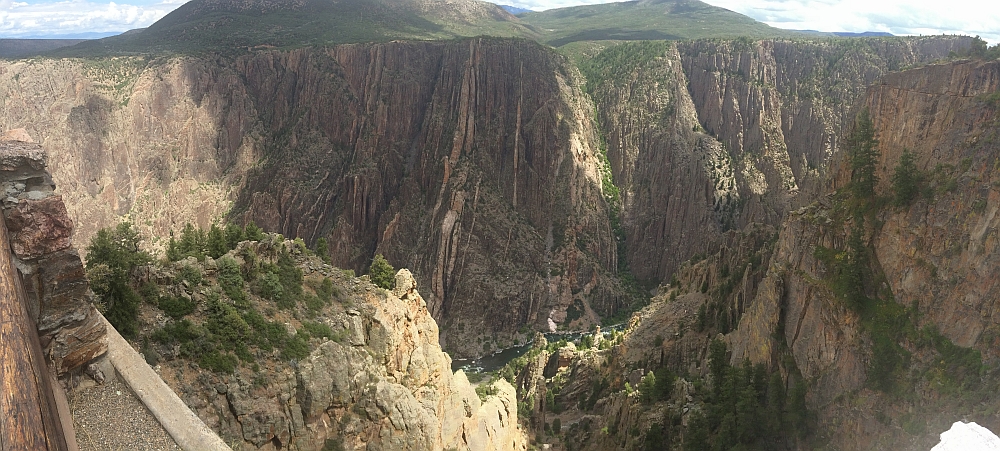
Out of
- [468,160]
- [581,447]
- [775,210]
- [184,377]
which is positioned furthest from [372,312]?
[775,210]

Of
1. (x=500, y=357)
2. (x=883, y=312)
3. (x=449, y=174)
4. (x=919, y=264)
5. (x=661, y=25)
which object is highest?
(x=661, y=25)

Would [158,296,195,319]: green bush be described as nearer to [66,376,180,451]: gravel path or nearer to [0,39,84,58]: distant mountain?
[66,376,180,451]: gravel path

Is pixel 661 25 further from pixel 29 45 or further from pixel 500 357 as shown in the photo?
pixel 29 45

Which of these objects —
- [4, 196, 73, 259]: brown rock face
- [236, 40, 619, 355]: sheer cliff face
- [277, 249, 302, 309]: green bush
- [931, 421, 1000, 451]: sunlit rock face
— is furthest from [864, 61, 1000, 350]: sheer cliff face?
[236, 40, 619, 355]: sheer cliff face

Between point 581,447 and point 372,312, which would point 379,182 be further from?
point 372,312

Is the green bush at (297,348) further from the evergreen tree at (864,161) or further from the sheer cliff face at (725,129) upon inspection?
the sheer cliff face at (725,129)

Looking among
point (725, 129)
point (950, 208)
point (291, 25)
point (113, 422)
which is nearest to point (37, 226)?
point (113, 422)
